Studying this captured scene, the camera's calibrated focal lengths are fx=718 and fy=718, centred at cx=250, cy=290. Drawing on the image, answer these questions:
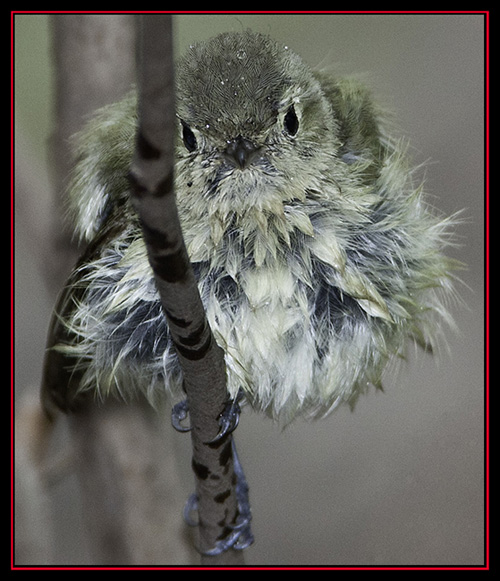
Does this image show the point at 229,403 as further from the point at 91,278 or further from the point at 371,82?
the point at 371,82

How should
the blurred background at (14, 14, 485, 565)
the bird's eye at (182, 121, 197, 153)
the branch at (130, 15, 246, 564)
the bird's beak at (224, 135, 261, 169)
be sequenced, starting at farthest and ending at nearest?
the blurred background at (14, 14, 485, 565) → the bird's eye at (182, 121, 197, 153) → the bird's beak at (224, 135, 261, 169) → the branch at (130, 15, 246, 564)

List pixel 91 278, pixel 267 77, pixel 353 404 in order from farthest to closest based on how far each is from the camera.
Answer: pixel 353 404 → pixel 91 278 → pixel 267 77

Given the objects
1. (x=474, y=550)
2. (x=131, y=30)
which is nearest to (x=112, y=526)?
(x=474, y=550)

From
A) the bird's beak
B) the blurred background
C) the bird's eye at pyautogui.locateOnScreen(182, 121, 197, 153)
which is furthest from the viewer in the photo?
the blurred background

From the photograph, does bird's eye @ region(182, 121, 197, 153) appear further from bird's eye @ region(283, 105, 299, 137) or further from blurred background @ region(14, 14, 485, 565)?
blurred background @ region(14, 14, 485, 565)

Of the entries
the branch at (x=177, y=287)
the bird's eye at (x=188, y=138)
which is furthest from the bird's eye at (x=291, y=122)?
the branch at (x=177, y=287)

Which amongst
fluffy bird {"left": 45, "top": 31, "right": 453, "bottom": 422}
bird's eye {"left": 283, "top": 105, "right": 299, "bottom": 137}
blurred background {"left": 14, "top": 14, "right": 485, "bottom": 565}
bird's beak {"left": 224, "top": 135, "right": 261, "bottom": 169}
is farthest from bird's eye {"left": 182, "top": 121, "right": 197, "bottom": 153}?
→ blurred background {"left": 14, "top": 14, "right": 485, "bottom": 565}
